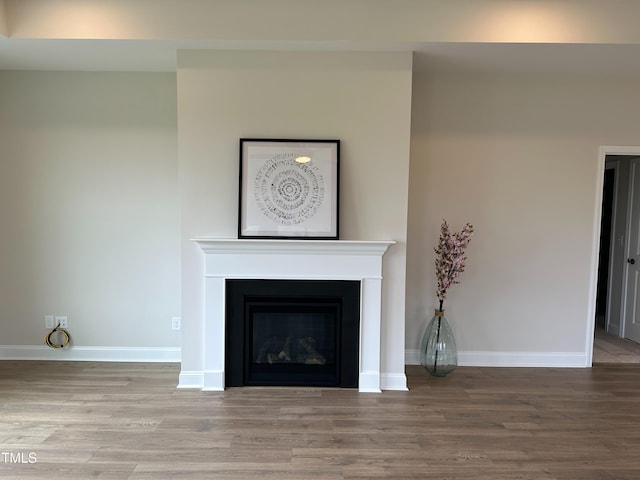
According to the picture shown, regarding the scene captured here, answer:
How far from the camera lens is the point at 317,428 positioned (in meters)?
2.58

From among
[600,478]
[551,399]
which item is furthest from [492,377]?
[600,478]

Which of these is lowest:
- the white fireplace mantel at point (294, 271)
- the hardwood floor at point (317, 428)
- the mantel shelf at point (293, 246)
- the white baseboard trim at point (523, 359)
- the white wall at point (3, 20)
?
the hardwood floor at point (317, 428)

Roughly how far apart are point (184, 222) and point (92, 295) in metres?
1.24

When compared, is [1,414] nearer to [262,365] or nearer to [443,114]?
[262,365]

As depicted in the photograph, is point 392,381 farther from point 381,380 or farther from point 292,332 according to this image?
point 292,332

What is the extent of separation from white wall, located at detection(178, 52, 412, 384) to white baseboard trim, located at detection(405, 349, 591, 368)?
3.31 feet

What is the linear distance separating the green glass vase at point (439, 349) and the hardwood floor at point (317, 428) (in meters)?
0.09

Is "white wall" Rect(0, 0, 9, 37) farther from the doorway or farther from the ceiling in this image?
the doorway

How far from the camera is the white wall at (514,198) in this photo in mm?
3564

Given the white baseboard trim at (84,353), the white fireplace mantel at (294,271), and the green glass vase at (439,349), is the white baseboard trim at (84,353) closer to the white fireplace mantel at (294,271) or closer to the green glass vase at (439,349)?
the white fireplace mantel at (294,271)

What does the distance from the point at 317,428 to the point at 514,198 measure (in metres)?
2.41

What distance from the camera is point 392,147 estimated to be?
3084 millimetres

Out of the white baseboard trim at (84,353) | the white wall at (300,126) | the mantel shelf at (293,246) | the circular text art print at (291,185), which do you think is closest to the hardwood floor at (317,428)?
the white baseboard trim at (84,353)

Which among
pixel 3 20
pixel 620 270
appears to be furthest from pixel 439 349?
pixel 3 20
